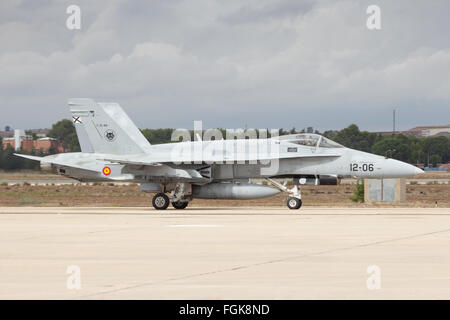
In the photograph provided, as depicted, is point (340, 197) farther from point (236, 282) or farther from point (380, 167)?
point (236, 282)

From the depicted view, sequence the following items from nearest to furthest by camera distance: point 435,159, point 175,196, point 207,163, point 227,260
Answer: point 227,260
point 207,163
point 175,196
point 435,159

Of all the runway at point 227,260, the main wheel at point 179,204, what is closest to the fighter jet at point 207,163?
the main wheel at point 179,204

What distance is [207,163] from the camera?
29281 mm

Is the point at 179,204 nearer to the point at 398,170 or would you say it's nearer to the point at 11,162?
the point at 398,170

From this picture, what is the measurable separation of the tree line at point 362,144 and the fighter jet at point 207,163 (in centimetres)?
2635

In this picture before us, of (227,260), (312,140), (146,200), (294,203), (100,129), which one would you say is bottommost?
(227,260)

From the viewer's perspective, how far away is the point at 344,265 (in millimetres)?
11375

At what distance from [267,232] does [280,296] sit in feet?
28.9

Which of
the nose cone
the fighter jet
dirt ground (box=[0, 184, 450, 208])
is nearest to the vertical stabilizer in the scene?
the fighter jet

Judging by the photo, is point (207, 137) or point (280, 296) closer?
point (280, 296)

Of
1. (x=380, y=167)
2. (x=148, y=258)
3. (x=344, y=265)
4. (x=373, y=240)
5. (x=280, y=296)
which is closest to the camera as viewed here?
(x=280, y=296)

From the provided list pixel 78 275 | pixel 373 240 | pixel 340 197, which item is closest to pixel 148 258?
pixel 78 275

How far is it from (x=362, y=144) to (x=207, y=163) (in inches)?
2963

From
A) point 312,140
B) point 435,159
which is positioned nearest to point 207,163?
point 312,140
